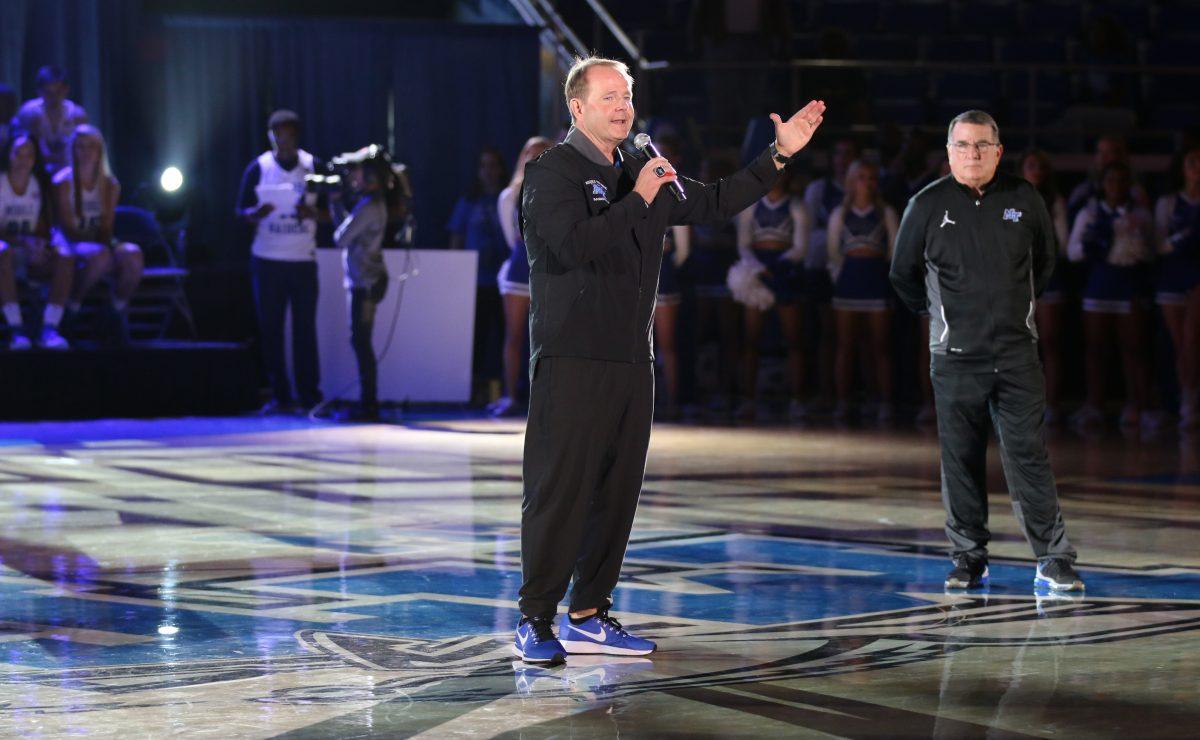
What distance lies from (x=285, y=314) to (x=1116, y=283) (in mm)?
5665

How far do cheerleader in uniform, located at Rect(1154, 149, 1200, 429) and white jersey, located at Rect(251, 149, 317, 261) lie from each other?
18.6ft

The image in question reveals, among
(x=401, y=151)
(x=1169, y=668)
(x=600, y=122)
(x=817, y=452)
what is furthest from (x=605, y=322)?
(x=401, y=151)

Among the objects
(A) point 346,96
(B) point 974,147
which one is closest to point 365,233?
(A) point 346,96

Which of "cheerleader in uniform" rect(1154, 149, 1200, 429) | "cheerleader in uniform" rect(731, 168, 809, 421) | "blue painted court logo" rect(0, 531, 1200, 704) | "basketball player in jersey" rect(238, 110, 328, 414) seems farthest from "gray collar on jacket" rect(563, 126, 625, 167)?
"basketball player in jersey" rect(238, 110, 328, 414)

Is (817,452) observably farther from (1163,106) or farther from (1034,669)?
(1163,106)

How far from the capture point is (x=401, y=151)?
1430cm

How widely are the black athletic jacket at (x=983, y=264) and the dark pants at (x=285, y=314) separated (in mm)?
6835

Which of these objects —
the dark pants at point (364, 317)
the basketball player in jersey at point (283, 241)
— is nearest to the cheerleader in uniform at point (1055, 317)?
the dark pants at point (364, 317)

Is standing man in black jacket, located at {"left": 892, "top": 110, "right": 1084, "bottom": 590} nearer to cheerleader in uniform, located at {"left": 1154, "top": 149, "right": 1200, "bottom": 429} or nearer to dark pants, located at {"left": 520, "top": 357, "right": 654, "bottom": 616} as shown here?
dark pants, located at {"left": 520, "top": 357, "right": 654, "bottom": 616}

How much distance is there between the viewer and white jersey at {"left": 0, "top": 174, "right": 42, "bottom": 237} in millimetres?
11453

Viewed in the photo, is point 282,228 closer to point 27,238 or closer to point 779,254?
point 27,238

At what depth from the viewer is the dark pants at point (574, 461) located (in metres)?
4.56

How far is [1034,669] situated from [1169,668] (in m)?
0.36

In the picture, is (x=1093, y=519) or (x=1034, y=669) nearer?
(x=1034, y=669)
